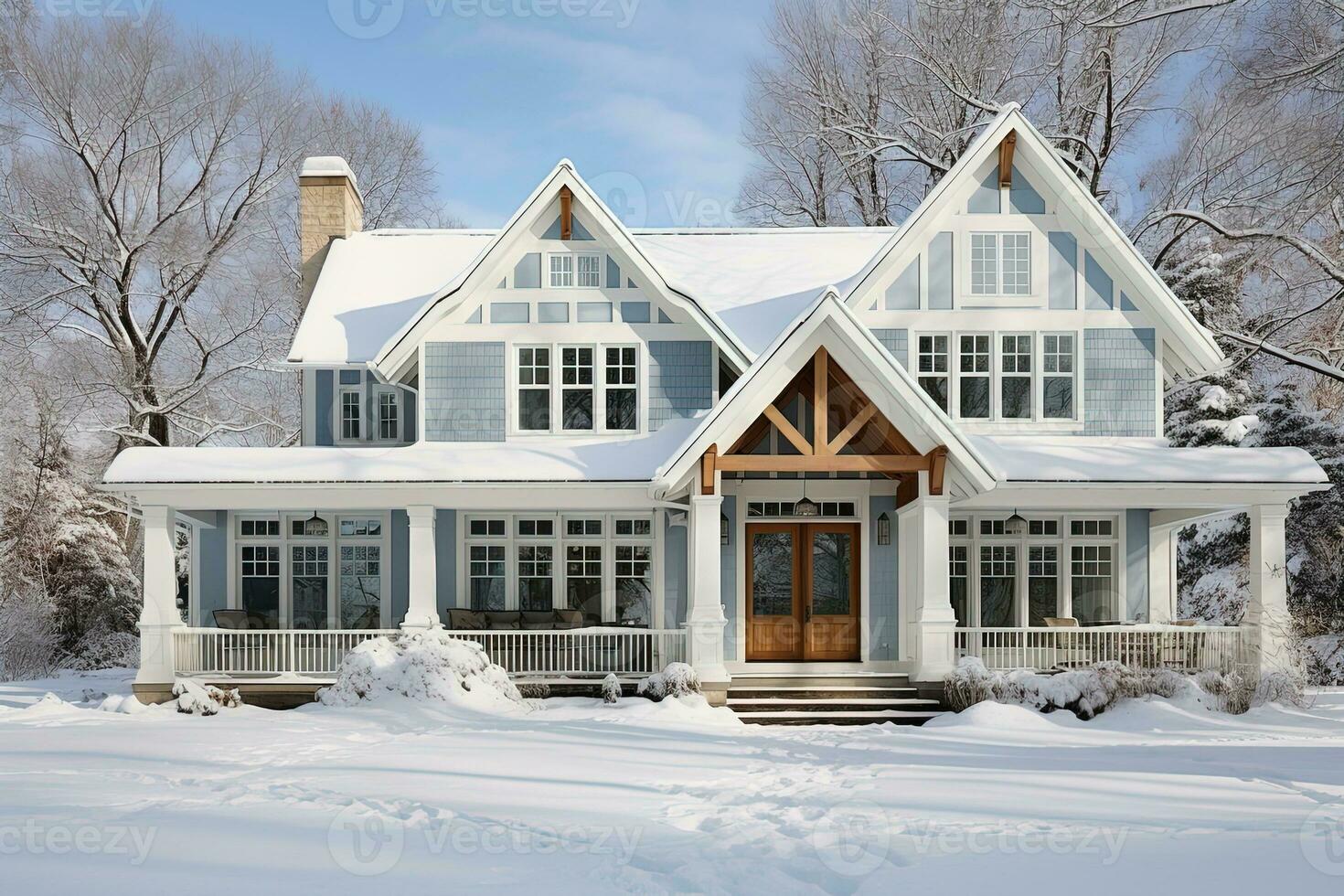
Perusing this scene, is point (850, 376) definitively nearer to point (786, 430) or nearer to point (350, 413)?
point (786, 430)

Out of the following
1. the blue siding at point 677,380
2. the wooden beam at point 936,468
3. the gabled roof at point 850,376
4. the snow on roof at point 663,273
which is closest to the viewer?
the gabled roof at point 850,376

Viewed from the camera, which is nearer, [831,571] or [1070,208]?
[1070,208]

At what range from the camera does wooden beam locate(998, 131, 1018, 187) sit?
15.9 metres

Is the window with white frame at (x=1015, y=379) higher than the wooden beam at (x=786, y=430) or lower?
higher

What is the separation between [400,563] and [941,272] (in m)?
9.41

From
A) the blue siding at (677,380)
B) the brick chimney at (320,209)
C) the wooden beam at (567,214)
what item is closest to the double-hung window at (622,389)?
the blue siding at (677,380)

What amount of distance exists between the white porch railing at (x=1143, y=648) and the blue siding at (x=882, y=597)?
1314 millimetres

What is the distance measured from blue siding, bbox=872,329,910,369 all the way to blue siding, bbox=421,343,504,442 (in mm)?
5773

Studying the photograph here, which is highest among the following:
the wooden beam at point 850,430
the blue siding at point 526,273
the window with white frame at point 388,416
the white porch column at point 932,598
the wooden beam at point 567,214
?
the wooden beam at point 567,214

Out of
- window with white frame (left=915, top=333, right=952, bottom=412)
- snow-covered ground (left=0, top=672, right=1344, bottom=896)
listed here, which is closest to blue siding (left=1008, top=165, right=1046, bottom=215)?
window with white frame (left=915, top=333, right=952, bottom=412)

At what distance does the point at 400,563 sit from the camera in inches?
648

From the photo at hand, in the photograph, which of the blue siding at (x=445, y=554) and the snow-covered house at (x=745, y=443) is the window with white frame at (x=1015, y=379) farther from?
the blue siding at (x=445, y=554)

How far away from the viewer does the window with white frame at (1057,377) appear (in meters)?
16.2
